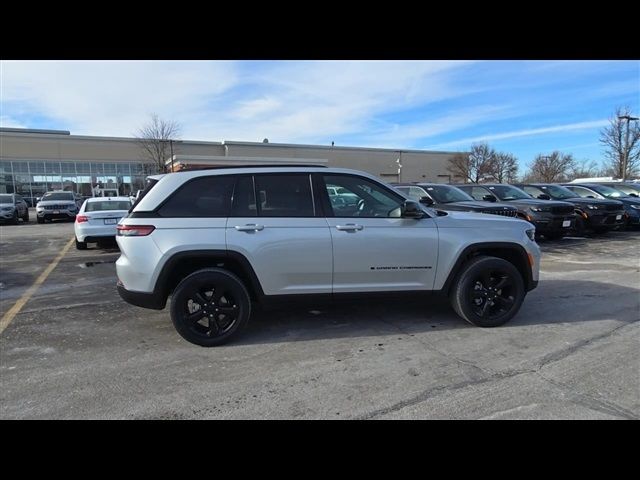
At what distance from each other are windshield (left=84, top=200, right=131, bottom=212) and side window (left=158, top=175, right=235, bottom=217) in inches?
322

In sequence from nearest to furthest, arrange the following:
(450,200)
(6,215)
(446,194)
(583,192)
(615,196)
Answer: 1. (450,200)
2. (446,194)
3. (615,196)
4. (583,192)
5. (6,215)

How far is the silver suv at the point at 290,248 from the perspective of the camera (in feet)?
14.4

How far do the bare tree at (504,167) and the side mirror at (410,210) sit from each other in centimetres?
6432

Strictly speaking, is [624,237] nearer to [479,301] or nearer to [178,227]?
[479,301]

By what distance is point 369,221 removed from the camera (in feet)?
15.4

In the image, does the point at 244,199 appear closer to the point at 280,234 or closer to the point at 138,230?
the point at 280,234

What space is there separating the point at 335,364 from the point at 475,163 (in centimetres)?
6605

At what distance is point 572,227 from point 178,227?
1096cm

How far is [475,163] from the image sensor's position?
212 ft

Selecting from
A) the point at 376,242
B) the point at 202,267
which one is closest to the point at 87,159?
the point at 202,267

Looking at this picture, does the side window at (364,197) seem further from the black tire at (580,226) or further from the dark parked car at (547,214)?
the black tire at (580,226)

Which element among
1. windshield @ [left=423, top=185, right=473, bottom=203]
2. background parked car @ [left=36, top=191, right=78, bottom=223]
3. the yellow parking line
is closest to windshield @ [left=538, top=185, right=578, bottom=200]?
windshield @ [left=423, top=185, right=473, bottom=203]

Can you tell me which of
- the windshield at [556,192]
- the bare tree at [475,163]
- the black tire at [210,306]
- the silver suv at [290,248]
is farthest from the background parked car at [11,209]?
the bare tree at [475,163]
